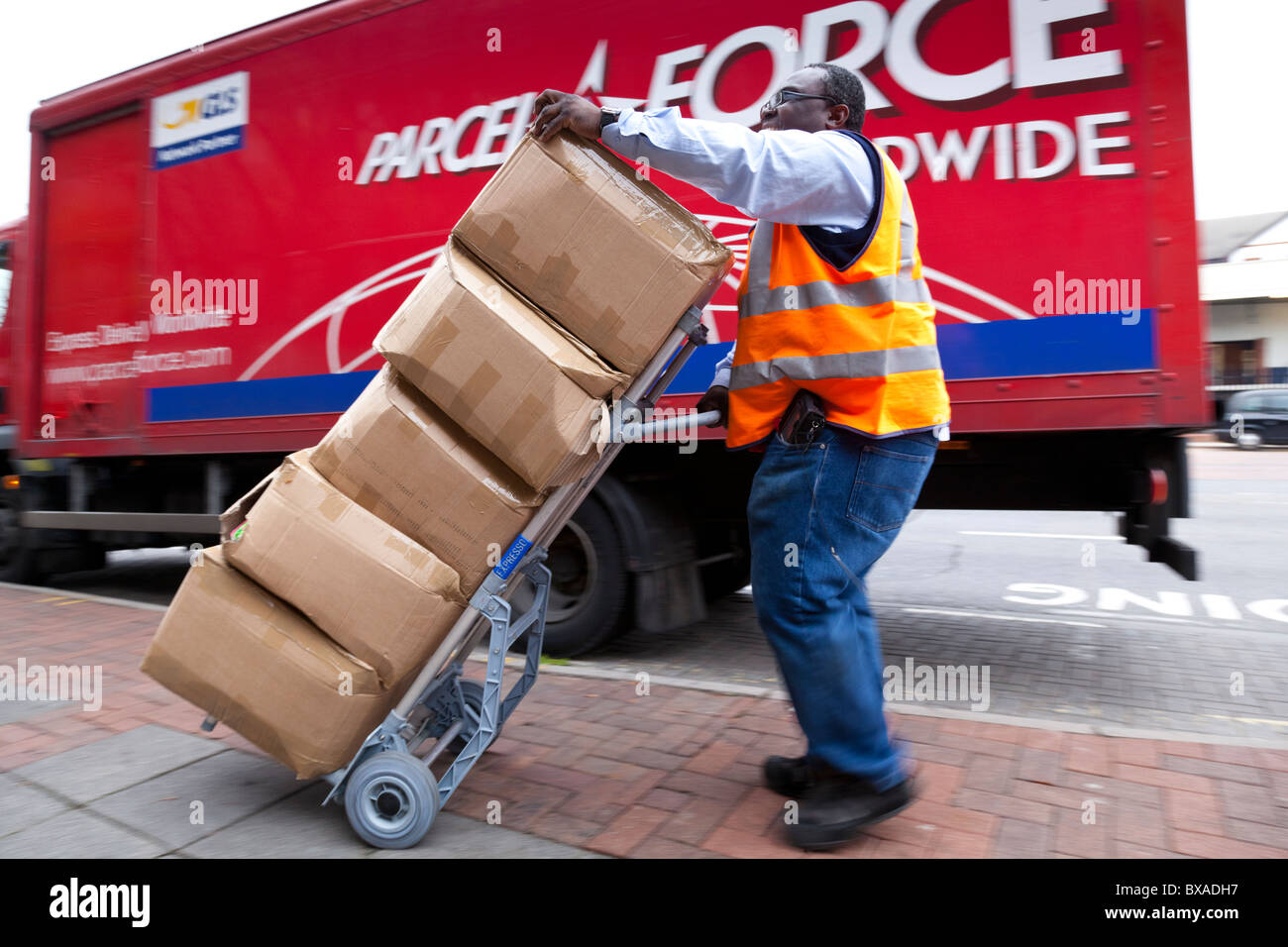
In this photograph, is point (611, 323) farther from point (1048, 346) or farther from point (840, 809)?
point (1048, 346)

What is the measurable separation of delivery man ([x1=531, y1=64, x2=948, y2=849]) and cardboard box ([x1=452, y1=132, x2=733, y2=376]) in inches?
3.5

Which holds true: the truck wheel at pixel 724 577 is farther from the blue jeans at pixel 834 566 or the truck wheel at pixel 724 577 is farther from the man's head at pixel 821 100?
the man's head at pixel 821 100

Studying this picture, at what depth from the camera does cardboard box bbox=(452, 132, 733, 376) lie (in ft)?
7.54

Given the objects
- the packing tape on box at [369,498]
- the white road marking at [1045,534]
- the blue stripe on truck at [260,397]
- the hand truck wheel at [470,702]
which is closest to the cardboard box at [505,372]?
the packing tape on box at [369,498]

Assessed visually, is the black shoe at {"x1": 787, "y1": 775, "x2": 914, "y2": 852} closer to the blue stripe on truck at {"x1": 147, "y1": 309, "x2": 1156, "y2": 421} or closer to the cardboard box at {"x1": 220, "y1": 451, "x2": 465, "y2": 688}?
the cardboard box at {"x1": 220, "y1": 451, "x2": 465, "y2": 688}

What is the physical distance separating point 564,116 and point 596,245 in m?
0.31

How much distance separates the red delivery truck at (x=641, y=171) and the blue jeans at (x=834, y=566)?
799 millimetres

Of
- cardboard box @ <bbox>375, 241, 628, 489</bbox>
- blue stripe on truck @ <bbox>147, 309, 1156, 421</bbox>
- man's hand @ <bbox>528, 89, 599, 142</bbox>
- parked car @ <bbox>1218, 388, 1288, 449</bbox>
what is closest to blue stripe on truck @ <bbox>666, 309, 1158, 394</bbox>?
blue stripe on truck @ <bbox>147, 309, 1156, 421</bbox>

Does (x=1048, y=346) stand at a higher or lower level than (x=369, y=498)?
higher

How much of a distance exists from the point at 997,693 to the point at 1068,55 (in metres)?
2.63

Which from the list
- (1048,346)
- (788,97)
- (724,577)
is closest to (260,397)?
(724,577)

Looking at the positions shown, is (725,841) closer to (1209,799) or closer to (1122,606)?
(1209,799)

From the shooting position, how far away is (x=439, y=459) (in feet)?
7.93

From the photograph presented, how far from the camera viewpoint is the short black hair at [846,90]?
246 cm
